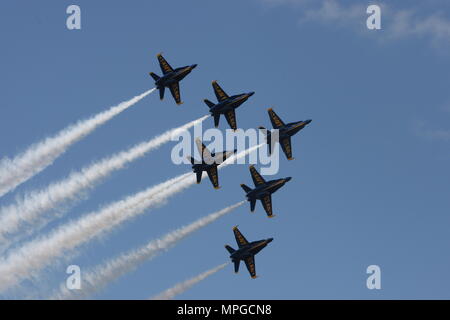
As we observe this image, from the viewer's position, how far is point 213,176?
136 metres

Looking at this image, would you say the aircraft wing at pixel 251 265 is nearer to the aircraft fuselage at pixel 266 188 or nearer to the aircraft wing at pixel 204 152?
the aircraft fuselage at pixel 266 188

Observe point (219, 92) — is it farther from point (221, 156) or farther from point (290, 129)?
point (290, 129)

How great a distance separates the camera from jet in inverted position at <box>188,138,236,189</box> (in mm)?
134125

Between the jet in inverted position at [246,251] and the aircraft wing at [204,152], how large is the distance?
11.4 m

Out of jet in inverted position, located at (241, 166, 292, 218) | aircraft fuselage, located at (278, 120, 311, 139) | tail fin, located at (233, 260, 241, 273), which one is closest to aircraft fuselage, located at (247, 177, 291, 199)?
jet in inverted position, located at (241, 166, 292, 218)

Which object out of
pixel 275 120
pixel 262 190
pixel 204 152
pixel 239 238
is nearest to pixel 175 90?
pixel 204 152

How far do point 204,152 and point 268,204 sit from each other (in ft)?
42.3

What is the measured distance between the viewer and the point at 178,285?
12400cm

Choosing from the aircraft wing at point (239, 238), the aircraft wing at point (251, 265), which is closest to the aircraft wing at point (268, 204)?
the aircraft wing at point (239, 238)

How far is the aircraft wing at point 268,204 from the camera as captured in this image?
139625 millimetres
